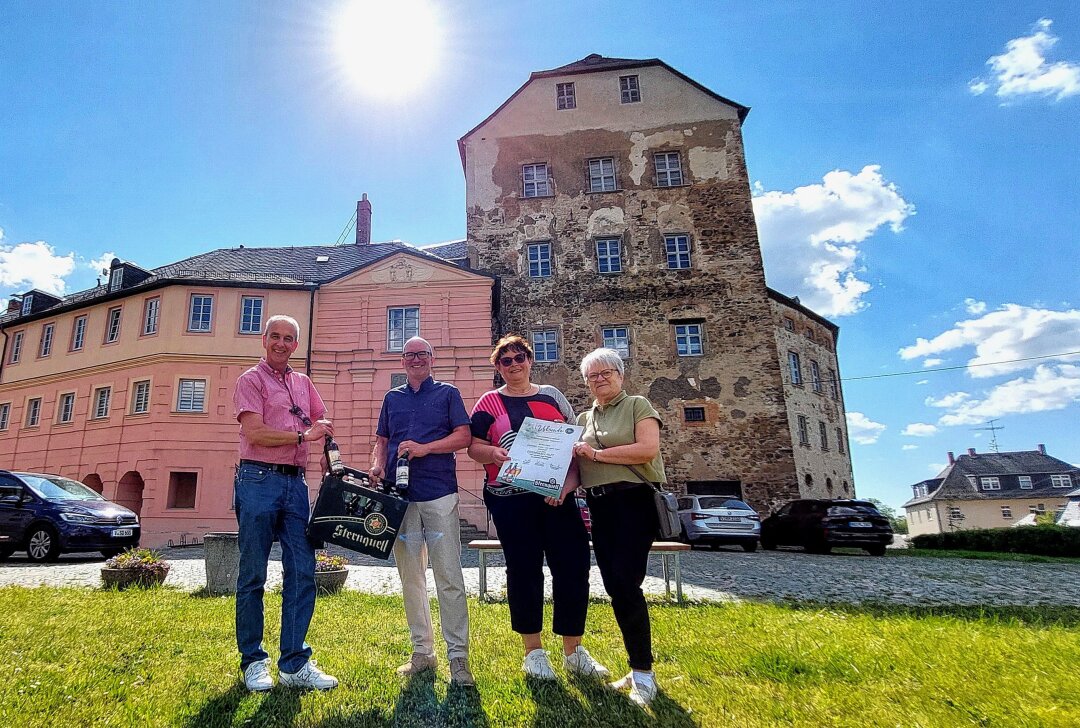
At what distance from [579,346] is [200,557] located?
1349 centimetres

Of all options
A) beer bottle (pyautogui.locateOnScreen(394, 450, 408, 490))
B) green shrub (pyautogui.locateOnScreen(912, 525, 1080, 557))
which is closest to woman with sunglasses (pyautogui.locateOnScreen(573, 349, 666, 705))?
beer bottle (pyautogui.locateOnScreen(394, 450, 408, 490))

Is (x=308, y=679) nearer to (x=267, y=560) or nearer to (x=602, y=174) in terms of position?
(x=267, y=560)

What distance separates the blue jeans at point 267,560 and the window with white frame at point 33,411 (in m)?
25.0

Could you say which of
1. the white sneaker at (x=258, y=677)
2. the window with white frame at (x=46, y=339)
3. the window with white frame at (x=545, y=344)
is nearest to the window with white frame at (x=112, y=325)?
the window with white frame at (x=46, y=339)

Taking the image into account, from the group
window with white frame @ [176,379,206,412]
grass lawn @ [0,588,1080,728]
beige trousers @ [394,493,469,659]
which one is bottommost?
grass lawn @ [0,588,1080,728]

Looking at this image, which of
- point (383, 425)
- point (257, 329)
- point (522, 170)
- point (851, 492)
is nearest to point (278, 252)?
point (257, 329)

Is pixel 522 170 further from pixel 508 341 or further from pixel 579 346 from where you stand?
pixel 508 341

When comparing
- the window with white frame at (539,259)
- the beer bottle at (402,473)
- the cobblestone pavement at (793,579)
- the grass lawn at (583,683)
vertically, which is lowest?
the cobblestone pavement at (793,579)

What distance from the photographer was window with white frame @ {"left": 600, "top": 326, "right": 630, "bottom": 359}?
21141mm

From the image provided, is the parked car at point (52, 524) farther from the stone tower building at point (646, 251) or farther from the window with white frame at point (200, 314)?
the stone tower building at point (646, 251)

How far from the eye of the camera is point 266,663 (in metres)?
3.30

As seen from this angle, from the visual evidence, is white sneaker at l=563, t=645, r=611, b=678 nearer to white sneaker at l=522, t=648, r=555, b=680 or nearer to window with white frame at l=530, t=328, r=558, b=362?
white sneaker at l=522, t=648, r=555, b=680

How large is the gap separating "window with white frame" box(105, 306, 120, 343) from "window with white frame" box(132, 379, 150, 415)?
264 cm

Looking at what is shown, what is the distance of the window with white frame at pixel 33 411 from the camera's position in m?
21.8
